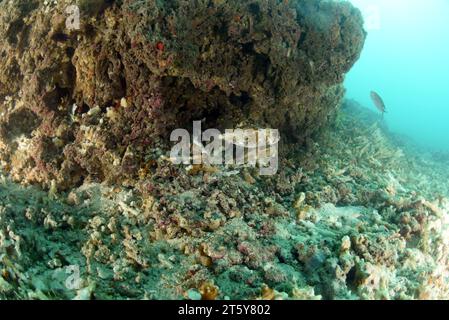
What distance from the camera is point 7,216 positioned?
3910 millimetres

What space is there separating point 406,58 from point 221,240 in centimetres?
14908

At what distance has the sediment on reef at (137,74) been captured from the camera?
417 centimetres

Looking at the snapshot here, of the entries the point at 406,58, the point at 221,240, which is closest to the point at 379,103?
the point at 221,240

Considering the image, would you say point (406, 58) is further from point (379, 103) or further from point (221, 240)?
point (221, 240)

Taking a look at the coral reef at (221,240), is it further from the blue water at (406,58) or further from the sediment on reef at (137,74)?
the blue water at (406,58)

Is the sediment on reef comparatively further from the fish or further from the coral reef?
Answer: the fish

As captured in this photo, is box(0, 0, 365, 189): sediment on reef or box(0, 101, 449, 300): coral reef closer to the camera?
box(0, 101, 449, 300): coral reef

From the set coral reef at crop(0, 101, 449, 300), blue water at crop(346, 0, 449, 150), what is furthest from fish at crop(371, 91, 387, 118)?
blue water at crop(346, 0, 449, 150)

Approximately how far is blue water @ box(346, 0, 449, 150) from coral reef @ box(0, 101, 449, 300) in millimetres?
70196

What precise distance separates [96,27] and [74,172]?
1.94 m

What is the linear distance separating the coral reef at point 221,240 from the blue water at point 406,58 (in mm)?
70196

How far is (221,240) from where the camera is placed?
12.3ft

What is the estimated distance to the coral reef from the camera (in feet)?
10.9
